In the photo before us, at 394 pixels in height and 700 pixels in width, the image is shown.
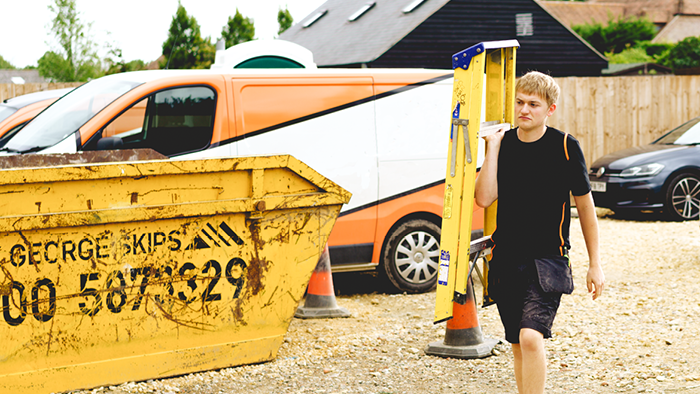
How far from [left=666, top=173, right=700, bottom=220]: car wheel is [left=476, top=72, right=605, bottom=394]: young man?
873 centimetres

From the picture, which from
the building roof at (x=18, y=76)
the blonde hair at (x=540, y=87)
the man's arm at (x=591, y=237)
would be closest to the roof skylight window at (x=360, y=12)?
the blonde hair at (x=540, y=87)

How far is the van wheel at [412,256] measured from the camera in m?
6.88

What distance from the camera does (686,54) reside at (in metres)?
37.2

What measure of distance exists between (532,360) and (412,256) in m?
3.76

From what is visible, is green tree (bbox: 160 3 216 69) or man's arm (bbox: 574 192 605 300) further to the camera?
green tree (bbox: 160 3 216 69)

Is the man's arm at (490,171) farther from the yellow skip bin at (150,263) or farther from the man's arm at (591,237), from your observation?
the yellow skip bin at (150,263)

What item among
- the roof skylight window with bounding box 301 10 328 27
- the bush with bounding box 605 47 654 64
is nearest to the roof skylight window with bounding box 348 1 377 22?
the roof skylight window with bounding box 301 10 328 27

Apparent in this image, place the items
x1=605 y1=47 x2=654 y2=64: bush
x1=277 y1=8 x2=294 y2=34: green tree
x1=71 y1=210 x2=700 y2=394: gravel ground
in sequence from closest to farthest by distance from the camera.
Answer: x1=71 y1=210 x2=700 y2=394: gravel ground, x1=605 y1=47 x2=654 y2=64: bush, x1=277 y1=8 x2=294 y2=34: green tree

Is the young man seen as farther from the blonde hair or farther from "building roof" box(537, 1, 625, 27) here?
"building roof" box(537, 1, 625, 27)

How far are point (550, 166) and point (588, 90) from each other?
12057 millimetres

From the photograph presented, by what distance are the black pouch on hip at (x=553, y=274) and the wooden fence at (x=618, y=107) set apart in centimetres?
1161

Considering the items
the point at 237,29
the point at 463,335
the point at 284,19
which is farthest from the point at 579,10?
the point at 463,335

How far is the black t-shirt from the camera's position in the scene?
3.29 meters

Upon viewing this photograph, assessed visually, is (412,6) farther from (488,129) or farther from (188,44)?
(188,44)
